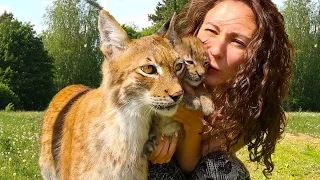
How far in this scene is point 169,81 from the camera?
12.2 feet

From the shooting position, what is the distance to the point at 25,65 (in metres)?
39.6

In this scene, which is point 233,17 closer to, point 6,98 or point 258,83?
point 258,83

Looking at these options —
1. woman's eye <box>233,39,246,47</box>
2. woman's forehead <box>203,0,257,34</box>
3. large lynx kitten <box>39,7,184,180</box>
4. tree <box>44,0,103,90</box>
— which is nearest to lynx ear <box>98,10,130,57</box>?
large lynx kitten <box>39,7,184,180</box>

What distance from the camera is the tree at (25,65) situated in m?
37.8

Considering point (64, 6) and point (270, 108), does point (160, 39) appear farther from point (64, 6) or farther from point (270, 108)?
point (64, 6)

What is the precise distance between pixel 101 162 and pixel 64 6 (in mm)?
44611

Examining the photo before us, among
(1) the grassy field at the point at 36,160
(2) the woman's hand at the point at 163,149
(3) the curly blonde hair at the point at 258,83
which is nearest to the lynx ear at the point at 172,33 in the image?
(3) the curly blonde hair at the point at 258,83

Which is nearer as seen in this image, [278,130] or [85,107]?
[85,107]

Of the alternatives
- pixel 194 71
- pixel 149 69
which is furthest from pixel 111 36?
pixel 194 71

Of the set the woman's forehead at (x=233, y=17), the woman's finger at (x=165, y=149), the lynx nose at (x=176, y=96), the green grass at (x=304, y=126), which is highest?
the woman's forehead at (x=233, y=17)

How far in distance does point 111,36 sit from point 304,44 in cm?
4932

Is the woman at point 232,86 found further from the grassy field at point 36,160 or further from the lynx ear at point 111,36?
the grassy field at point 36,160

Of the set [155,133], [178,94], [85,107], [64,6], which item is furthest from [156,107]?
[64,6]

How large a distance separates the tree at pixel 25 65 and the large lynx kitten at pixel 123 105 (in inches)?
1299
